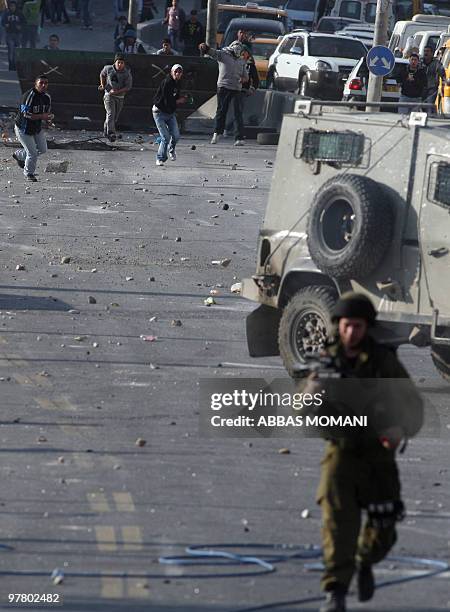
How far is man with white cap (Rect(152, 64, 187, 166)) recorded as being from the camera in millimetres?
28953

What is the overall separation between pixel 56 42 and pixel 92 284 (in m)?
28.8

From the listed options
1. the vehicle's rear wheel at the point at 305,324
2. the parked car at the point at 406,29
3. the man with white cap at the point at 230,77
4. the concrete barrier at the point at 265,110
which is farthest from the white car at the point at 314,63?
the vehicle's rear wheel at the point at 305,324

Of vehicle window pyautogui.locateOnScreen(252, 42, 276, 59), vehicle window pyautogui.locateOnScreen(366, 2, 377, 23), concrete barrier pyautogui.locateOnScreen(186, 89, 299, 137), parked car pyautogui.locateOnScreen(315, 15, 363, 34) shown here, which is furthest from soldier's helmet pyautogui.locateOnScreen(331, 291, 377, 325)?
vehicle window pyautogui.locateOnScreen(366, 2, 377, 23)

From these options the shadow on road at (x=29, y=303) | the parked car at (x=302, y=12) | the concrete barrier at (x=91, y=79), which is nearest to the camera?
the shadow on road at (x=29, y=303)

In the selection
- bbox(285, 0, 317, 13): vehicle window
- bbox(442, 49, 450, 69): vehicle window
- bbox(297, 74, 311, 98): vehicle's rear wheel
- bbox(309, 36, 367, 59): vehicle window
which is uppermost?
bbox(442, 49, 450, 69): vehicle window

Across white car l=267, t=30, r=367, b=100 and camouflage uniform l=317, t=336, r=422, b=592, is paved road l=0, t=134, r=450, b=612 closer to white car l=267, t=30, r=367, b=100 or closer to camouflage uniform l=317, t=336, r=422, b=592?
camouflage uniform l=317, t=336, r=422, b=592

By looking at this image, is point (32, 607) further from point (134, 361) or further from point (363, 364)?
point (134, 361)

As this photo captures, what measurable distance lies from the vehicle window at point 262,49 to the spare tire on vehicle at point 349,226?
113 feet

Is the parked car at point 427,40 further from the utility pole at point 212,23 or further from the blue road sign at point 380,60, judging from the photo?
the blue road sign at point 380,60

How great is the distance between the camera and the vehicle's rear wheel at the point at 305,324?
12.0 metres

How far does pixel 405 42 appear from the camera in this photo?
46531mm

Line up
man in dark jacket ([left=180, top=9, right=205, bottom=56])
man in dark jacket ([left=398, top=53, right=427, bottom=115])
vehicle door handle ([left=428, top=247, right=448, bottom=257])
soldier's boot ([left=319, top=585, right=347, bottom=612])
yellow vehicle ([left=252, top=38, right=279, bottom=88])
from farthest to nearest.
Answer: man in dark jacket ([left=180, top=9, right=205, bottom=56])
yellow vehicle ([left=252, top=38, right=279, bottom=88])
man in dark jacket ([left=398, top=53, right=427, bottom=115])
vehicle door handle ([left=428, top=247, right=448, bottom=257])
soldier's boot ([left=319, top=585, right=347, bottom=612])

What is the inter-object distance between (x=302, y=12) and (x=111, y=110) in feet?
95.4
